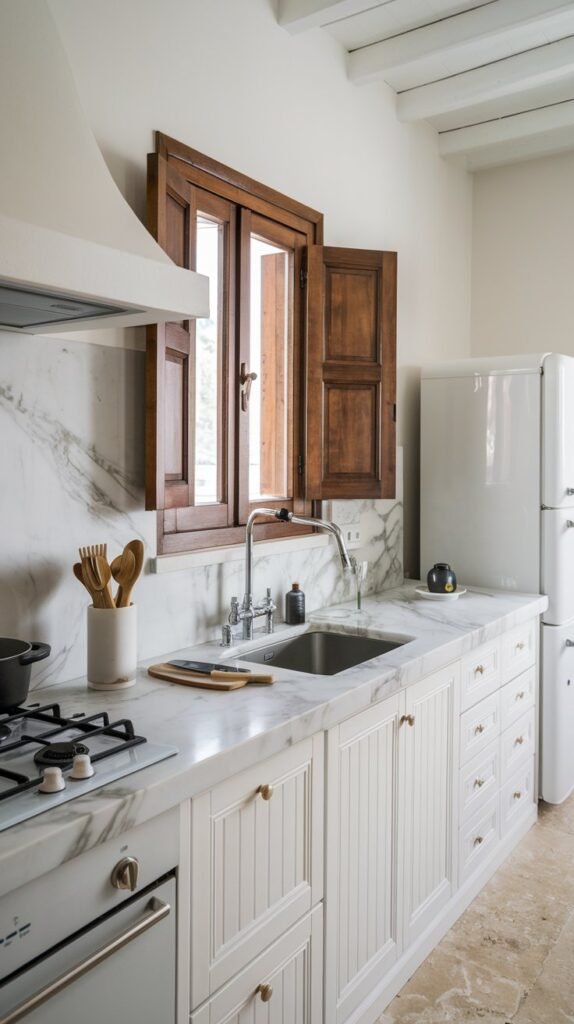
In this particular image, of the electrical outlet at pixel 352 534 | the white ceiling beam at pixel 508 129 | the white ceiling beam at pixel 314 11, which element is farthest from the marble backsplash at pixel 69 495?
the white ceiling beam at pixel 508 129

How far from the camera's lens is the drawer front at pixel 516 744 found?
9.21ft

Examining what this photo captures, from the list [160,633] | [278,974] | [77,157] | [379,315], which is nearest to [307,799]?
[278,974]

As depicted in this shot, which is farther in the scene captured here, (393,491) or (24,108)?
(393,491)

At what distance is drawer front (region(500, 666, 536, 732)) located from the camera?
279 cm

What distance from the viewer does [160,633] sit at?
2127 millimetres

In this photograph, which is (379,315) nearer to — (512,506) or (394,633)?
(512,506)

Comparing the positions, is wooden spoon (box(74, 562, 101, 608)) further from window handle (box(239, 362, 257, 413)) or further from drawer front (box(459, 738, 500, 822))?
drawer front (box(459, 738, 500, 822))

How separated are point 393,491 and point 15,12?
2.00 meters

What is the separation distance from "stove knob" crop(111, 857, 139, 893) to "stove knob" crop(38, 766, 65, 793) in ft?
0.49

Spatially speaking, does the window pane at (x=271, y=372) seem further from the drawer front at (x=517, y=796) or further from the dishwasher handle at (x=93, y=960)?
the dishwasher handle at (x=93, y=960)

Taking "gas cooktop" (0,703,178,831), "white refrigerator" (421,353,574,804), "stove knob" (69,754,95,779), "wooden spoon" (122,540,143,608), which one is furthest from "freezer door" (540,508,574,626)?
"stove knob" (69,754,95,779)

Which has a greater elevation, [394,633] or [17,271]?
[17,271]

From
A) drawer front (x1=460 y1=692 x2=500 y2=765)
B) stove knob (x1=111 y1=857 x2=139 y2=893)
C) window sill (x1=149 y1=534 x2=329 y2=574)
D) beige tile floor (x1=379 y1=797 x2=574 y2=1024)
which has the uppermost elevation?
window sill (x1=149 y1=534 x2=329 y2=574)

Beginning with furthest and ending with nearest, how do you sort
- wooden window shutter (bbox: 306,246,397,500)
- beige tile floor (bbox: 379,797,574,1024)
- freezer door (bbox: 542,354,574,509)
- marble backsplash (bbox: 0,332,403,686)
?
freezer door (bbox: 542,354,574,509)
wooden window shutter (bbox: 306,246,397,500)
beige tile floor (bbox: 379,797,574,1024)
marble backsplash (bbox: 0,332,403,686)
